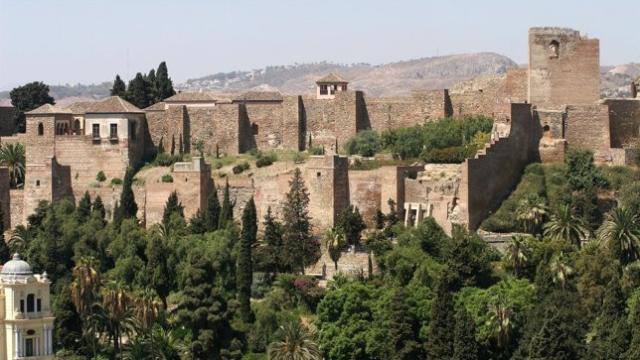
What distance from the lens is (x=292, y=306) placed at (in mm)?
49375

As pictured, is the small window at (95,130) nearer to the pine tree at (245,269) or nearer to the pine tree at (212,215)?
the pine tree at (212,215)

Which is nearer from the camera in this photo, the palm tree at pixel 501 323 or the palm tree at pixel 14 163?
the palm tree at pixel 501 323

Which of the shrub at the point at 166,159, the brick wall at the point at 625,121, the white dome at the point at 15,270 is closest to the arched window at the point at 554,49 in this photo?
the brick wall at the point at 625,121

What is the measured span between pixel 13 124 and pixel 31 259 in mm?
13047

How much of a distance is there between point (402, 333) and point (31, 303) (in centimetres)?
861

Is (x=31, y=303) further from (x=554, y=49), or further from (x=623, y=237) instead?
(x=554, y=49)

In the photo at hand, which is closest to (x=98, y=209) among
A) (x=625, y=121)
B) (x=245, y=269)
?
(x=245, y=269)

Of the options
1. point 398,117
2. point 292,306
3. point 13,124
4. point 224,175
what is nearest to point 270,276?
point 292,306

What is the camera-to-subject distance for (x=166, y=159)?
57.8 meters

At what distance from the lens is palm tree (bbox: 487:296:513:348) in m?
45.9

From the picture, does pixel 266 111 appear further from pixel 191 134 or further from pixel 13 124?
pixel 13 124

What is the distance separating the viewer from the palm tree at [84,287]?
158ft

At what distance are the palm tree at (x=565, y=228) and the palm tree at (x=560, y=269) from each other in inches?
57.5

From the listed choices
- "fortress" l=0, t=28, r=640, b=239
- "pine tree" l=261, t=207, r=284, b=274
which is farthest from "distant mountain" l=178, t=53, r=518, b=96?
"pine tree" l=261, t=207, r=284, b=274
